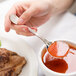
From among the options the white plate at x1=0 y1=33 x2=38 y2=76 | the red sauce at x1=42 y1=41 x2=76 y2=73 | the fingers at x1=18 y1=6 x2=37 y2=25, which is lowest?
the white plate at x1=0 y1=33 x2=38 y2=76

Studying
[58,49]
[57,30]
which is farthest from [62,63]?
[57,30]

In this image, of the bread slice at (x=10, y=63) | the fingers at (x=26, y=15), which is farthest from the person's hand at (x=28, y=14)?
the bread slice at (x=10, y=63)

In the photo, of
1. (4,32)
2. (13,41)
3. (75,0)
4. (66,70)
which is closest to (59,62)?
(66,70)

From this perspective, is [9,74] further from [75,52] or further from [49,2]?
[49,2]

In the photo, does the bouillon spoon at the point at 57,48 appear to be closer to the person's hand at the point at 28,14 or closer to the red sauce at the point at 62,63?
the red sauce at the point at 62,63

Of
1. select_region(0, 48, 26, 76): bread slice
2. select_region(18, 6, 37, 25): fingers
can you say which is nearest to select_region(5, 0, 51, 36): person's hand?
select_region(18, 6, 37, 25): fingers

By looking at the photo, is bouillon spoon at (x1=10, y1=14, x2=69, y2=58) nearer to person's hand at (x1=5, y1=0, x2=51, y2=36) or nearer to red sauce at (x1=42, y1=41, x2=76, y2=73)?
red sauce at (x1=42, y1=41, x2=76, y2=73)
